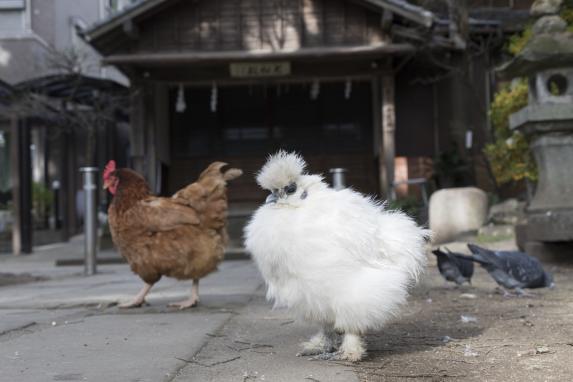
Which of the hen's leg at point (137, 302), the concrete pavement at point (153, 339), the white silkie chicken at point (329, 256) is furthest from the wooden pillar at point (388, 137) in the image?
the white silkie chicken at point (329, 256)

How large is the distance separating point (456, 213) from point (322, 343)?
341 inches

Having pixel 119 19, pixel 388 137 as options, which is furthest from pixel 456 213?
pixel 119 19

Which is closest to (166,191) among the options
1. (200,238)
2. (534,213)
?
(534,213)

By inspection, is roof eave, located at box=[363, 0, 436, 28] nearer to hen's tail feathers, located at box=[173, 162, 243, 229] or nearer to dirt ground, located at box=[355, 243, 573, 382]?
dirt ground, located at box=[355, 243, 573, 382]

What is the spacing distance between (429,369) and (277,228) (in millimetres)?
922

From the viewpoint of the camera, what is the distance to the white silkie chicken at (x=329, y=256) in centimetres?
309

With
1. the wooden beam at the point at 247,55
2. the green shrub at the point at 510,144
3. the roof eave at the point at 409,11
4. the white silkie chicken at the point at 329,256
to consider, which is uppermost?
the roof eave at the point at 409,11

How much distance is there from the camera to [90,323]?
435cm

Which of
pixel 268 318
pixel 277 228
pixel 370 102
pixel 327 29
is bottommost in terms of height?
pixel 268 318

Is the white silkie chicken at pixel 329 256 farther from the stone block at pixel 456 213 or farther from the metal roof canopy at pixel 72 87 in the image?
the metal roof canopy at pixel 72 87

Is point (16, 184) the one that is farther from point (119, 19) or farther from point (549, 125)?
point (549, 125)

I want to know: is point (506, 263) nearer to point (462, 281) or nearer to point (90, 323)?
point (462, 281)

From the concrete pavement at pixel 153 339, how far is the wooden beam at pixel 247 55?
237 inches

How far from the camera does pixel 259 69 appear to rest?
12852 millimetres
